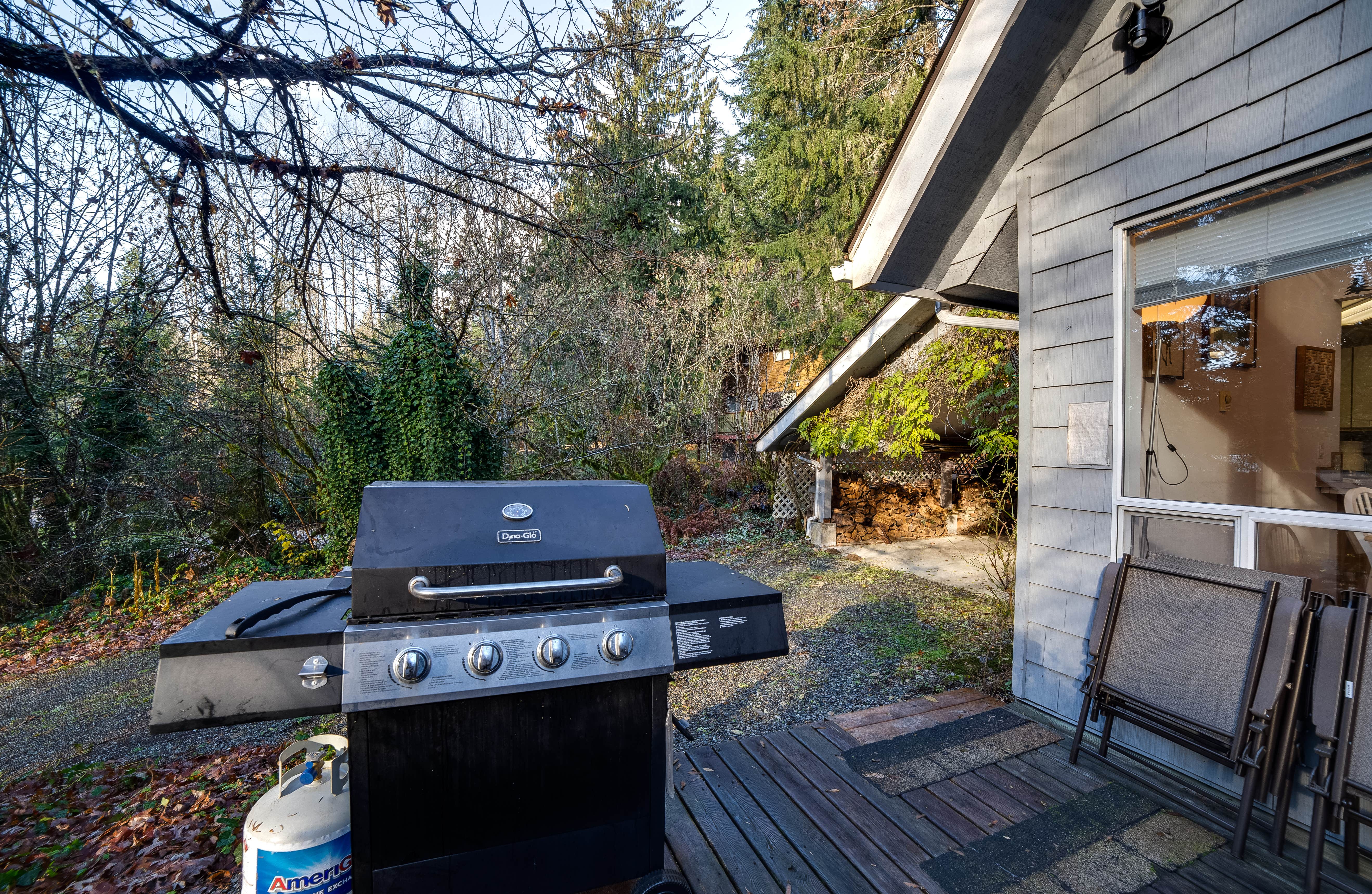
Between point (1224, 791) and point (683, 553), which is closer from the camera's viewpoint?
point (1224, 791)

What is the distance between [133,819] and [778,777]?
9.22ft

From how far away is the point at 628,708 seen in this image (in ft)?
5.02

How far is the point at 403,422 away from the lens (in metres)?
6.98

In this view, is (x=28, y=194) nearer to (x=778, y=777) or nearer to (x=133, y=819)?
(x=133, y=819)

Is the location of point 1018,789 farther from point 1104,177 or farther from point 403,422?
point 403,422

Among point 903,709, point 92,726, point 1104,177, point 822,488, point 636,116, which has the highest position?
point 636,116

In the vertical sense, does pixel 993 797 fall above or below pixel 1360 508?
below

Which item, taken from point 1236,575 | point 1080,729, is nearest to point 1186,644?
point 1236,575

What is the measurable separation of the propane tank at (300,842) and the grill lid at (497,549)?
56cm

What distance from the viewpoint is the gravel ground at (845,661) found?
3586 millimetres

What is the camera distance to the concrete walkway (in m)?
6.89

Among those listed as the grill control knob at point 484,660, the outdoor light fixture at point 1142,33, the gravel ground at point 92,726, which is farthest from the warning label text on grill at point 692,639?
the outdoor light fixture at point 1142,33

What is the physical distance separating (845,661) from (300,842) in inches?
146

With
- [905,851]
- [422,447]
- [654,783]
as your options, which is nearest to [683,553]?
[422,447]
